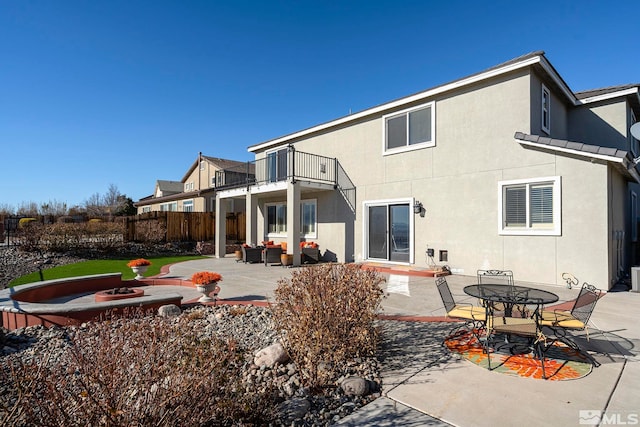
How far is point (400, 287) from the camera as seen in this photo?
9.00 m

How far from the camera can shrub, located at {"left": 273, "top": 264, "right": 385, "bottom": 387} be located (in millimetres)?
3705

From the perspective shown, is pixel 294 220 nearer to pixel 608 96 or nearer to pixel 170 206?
pixel 608 96

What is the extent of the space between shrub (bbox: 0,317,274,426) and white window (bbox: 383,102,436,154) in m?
10.9

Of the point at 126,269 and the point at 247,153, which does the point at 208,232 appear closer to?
the point at 247,153

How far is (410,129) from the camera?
40.4 feet

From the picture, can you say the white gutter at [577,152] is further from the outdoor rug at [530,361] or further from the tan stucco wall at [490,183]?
the outdoor rug at [530,361]

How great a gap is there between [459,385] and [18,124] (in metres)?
18.8

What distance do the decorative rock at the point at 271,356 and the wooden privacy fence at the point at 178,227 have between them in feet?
59.1

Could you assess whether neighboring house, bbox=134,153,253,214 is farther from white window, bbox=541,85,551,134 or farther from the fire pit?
white window, bbox=541,85,551,134

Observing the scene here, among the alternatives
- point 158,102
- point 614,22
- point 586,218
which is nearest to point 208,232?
point 158,102

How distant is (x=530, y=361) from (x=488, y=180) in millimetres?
7400

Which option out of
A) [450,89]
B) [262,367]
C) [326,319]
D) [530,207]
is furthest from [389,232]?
[262,367]

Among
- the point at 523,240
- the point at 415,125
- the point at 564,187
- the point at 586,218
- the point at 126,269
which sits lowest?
the point at 126,269

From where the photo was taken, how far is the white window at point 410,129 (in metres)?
11.7
